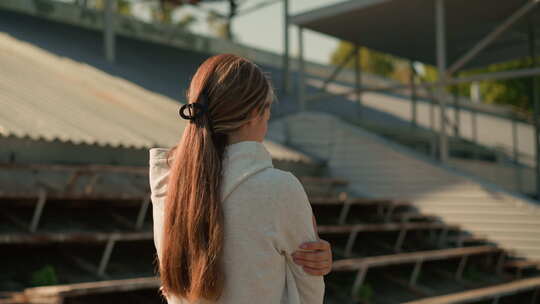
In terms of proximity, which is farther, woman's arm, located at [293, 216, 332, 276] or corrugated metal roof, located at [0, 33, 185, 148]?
corrugated metal roof, located at [0, 33, 185, 148]

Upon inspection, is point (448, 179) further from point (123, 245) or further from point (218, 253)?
point (218, 253)

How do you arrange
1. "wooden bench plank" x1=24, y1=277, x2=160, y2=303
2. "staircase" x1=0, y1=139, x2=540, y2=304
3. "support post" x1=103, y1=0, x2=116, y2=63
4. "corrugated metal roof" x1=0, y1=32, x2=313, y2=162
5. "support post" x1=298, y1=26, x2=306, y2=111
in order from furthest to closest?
1. "support post" x1=103, y1=0, x2=116, y2=63
2. "support post" x1=298, y1=26, x2=306, y2=111
3. "corrugated metal roof" x1=0, y1=32, x2=313, y2=162
4. "staircase" x1=0, y1=139, x2=540, y2=304
5. "wooden bench plank" x1=24, y1=277, x2=160, y2=303

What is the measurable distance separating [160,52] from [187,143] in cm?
1082

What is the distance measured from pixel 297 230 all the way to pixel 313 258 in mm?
66

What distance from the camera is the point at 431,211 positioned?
26.5 ft

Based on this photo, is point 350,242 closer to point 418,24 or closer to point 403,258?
point 403,258

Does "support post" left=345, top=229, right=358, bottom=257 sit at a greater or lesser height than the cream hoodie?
lesser

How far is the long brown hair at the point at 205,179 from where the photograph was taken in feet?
4.33

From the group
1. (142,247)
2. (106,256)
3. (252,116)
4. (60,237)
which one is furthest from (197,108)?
(142,247)

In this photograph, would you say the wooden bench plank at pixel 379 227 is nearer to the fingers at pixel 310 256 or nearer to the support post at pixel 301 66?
the support post at pixel 301 66

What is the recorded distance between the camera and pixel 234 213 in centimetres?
132

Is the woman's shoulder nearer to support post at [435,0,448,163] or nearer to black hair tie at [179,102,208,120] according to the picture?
black hair tie at [179,102,208,120]

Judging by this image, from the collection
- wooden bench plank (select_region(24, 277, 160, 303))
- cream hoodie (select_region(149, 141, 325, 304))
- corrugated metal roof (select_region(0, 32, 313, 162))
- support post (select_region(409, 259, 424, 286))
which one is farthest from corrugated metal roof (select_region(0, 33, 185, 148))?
cream hoodie (select_region(149, 141, 325, 304))

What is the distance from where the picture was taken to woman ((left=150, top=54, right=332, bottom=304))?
1.30 meters
